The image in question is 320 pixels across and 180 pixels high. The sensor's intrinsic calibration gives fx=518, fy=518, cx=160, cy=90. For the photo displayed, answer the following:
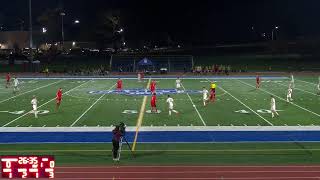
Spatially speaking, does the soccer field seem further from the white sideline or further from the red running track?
the red running track

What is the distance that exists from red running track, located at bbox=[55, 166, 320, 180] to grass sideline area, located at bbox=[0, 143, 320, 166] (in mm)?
682

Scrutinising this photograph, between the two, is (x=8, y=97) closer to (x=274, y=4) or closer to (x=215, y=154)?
(x=215, y=154)

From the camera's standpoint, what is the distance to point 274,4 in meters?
134

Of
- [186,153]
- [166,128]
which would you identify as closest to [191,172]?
A: [186,153]

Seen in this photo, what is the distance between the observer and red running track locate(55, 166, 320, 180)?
46.1 feet

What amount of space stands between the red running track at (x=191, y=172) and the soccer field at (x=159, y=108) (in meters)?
8.12

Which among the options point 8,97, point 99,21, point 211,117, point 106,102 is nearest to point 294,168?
point 211,117

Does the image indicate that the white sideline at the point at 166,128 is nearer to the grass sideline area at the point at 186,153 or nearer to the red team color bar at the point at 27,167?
the grass sideline area at the point at 186,153

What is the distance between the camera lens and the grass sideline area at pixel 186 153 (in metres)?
16.0

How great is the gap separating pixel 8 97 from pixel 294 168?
2413 centimetres

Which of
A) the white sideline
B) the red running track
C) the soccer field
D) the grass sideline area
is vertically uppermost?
the soccer field

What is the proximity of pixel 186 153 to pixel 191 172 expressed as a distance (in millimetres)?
2650

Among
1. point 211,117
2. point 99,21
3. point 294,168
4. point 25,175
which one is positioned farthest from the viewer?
point 99,21

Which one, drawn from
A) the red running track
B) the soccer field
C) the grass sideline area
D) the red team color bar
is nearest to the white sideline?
the soccer field
